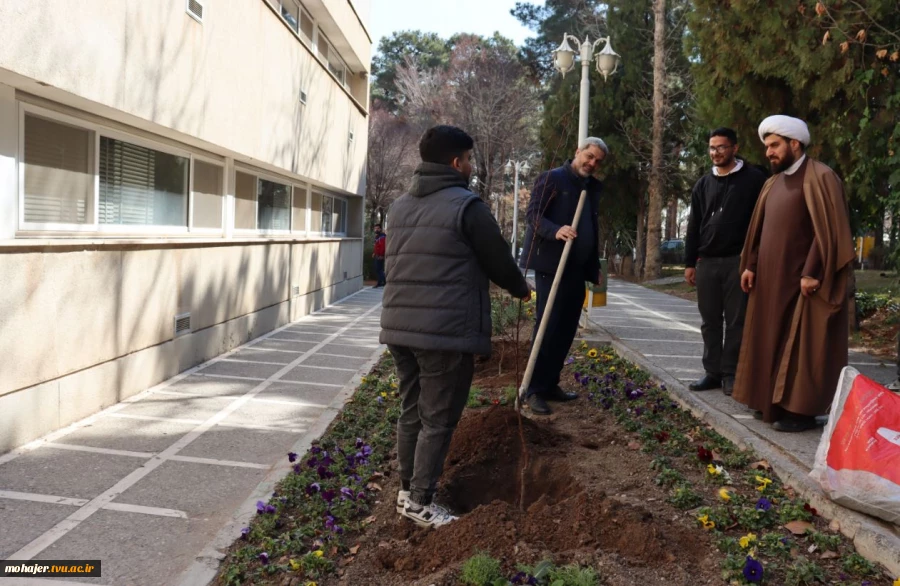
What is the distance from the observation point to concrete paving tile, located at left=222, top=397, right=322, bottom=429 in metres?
6.24

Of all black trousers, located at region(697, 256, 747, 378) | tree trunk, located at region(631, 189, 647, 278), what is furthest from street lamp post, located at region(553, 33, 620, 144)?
tree trunk, located at region(631, 189, 647, 278)

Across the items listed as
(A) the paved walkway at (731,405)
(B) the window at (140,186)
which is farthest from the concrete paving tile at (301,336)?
(A) the paved walkway at (731,405)

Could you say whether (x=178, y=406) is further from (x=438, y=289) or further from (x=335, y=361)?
(x=438, y=289)

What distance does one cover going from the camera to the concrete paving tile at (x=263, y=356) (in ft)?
29.9

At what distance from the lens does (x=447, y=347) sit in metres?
3.54

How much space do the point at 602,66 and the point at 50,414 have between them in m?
10.9

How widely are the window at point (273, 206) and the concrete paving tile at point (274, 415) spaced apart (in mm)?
5599

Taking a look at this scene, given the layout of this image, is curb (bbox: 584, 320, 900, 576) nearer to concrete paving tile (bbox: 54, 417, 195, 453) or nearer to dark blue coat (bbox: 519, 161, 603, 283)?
dark blue coat (bbox: 519, 161, 603, 283)

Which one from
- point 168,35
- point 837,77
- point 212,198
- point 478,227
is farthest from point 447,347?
point 837,77

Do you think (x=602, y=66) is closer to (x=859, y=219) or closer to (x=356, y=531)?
(x=859, y=219)

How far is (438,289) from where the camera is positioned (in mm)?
3586

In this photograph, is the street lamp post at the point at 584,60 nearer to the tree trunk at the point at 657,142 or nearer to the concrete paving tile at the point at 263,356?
the concrete paving tile at the point at 263,356

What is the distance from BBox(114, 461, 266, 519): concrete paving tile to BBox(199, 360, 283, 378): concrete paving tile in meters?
3.13

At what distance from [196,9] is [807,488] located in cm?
697
